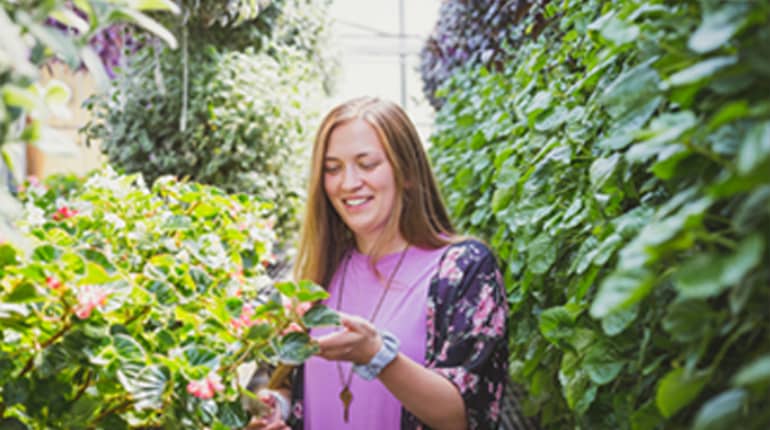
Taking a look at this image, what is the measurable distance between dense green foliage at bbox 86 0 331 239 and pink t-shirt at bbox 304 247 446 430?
6.80 feet

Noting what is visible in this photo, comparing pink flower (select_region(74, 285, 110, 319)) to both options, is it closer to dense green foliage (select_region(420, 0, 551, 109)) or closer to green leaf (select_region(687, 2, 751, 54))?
green leaf (select_region(687, 2, 751, 54))

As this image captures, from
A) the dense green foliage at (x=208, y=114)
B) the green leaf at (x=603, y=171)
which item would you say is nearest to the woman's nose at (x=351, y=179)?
the green leaf at (x=603, y=171)

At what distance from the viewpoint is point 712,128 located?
55cm

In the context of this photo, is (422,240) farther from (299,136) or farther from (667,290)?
(299,136)

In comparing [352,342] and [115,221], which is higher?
[115,221]

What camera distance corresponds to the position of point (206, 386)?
892 millimetres

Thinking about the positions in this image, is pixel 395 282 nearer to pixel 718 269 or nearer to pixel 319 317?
pixel 319 317

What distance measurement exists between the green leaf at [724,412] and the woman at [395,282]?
0.76m

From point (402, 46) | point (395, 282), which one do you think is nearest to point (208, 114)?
point (395, 282)

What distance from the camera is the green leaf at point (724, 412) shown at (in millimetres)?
503

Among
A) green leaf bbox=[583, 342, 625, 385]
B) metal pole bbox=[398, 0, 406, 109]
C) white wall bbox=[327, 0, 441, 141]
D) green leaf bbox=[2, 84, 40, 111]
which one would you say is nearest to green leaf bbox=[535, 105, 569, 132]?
green leaf bbox=[583, 342, 625, 385]

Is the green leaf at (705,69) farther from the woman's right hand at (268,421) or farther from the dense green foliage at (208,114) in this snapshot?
the dense green foliage at (208,114)

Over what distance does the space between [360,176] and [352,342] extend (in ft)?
1.77

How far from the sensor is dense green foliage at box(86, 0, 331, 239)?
353 centimetres
